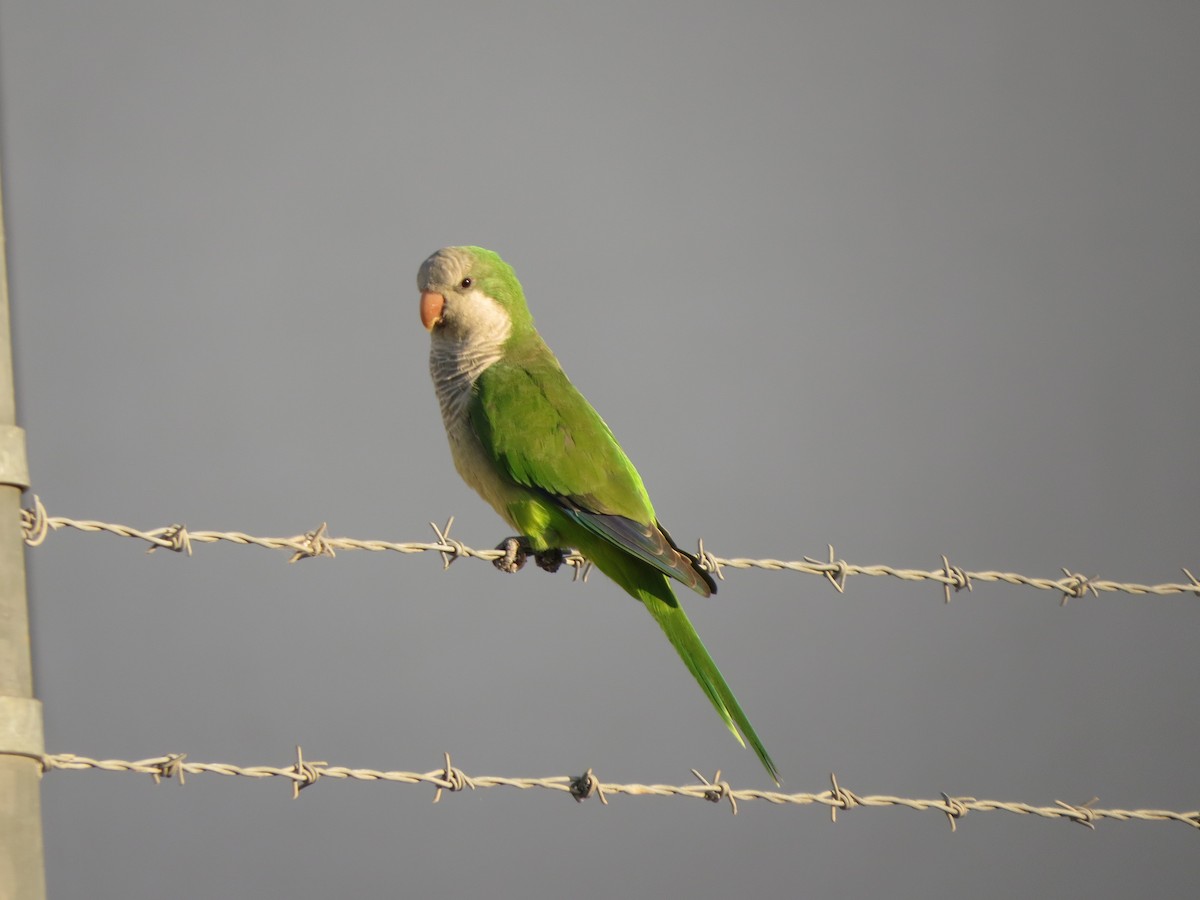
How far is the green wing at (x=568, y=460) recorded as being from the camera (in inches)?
88.2

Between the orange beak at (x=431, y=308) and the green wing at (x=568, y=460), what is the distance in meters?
0.15

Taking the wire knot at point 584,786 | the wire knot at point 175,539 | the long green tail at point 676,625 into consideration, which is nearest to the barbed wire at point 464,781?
the wire knot at point 584,786

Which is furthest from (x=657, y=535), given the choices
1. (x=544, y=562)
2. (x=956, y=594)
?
(x=956, y=594)

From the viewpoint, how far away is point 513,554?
245cm

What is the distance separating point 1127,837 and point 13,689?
4057 millimetres

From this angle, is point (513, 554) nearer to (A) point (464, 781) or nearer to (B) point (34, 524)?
(A) point (464, 781)

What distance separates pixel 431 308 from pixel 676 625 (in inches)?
30.1

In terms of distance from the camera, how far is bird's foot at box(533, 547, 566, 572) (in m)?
2.52

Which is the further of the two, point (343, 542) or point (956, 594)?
point (956, 594)

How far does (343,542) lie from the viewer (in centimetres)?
190

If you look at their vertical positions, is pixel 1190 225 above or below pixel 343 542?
above

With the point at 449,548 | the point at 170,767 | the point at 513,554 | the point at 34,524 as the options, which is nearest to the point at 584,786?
the point at 449,548

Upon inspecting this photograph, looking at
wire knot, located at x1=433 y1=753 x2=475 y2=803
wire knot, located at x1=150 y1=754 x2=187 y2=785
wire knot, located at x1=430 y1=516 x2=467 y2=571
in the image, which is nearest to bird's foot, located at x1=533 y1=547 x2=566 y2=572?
wire knot, located at x1=430 y1=516 x2=467 y2=571

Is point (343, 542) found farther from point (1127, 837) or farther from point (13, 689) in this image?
point (1127, 837)
